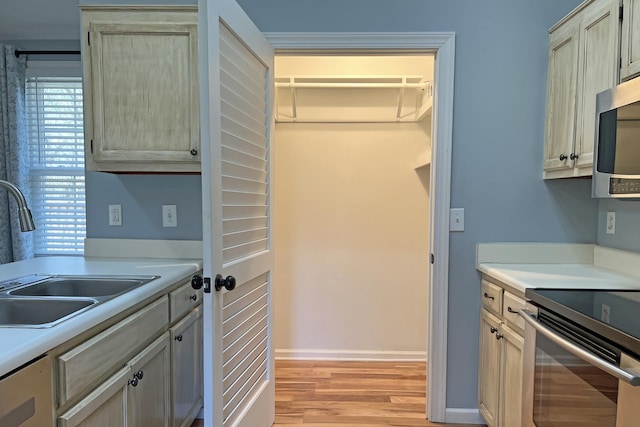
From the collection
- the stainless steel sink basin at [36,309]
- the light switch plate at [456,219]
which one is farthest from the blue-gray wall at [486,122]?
the stainless steel sink basin at [36,309]

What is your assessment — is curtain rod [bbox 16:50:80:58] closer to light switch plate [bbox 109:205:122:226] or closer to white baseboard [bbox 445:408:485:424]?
light switch plate [bbox 109:205:122:226]

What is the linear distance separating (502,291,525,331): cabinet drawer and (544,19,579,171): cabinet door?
697 millimetres

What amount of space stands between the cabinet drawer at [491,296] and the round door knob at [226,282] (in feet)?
4.08

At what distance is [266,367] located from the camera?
190cm

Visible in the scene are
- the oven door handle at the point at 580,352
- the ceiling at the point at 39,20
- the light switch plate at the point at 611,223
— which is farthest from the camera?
the ceiling at the point at 39,20

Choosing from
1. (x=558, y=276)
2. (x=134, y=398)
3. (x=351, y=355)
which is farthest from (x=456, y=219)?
(x=134, y=398)

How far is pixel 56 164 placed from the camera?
9.49 feet

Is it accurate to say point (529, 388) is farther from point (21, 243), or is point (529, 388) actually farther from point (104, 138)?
point (21, 243)

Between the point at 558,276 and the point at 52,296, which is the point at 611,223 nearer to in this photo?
the point at 558,276

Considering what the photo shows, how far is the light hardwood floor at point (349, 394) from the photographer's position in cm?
204

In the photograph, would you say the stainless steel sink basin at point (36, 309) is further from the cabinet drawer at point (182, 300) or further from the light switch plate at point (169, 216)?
the light switch plate at point (169, 216)

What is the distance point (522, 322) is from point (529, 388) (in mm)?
248

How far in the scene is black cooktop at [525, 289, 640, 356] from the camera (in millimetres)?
934

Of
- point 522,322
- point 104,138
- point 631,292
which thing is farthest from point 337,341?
point 104,138
